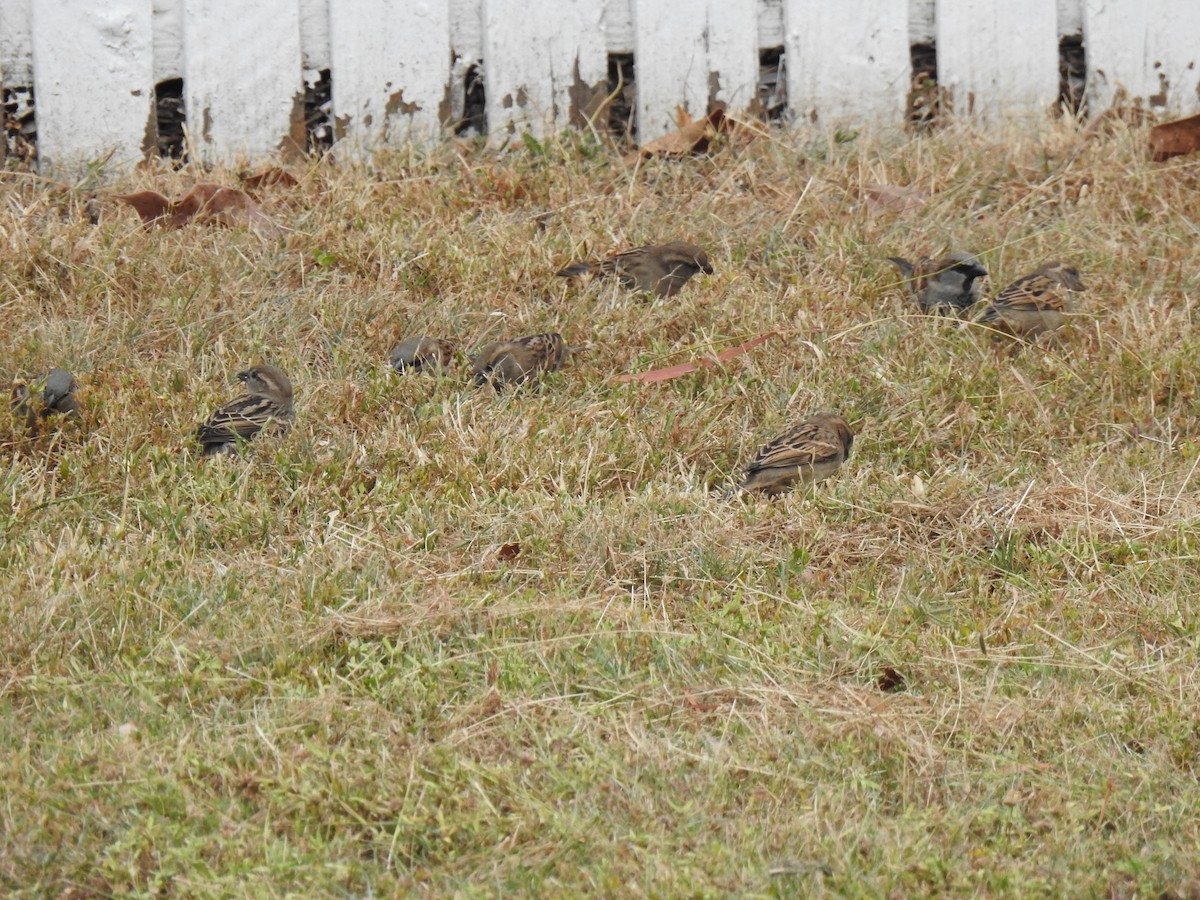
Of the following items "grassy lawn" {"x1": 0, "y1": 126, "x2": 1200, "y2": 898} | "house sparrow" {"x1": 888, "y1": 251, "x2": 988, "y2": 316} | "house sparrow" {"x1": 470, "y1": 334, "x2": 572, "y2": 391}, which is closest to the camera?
"grassy lawn" {"x1": 0, "y1": 126, "x2": 1200, "y2": 898}

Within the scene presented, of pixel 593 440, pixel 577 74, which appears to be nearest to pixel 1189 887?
pixel 593 440

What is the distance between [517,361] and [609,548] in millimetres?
1506

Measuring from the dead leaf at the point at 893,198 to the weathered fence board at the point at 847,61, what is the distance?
74 centimetres

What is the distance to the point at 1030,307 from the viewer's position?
6906 millimetres

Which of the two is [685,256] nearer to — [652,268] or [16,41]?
[652,268]

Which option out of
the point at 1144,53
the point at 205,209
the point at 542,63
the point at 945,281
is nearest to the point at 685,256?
the point at 945,281

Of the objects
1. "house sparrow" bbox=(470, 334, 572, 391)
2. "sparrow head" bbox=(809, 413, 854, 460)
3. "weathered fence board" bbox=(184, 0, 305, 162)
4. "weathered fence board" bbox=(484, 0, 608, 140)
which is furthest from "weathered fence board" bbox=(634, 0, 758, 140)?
"sparrow head" bbox=(809, 413, 854, 460)

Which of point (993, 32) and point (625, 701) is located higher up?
point (993, 32)

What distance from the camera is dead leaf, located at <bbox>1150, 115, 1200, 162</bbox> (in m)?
8.45

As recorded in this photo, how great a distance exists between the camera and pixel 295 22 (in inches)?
330

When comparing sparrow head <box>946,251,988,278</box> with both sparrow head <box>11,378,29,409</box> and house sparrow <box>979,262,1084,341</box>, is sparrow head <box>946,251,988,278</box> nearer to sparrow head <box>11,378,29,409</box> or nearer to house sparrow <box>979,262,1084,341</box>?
house sparrow <box>979,262,1084,341</box>

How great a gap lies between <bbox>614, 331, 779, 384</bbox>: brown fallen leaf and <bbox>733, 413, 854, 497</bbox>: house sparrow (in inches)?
31.1

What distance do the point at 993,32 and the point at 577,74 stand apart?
2.31 meters

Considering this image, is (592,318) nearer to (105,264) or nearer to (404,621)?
(105,264)
